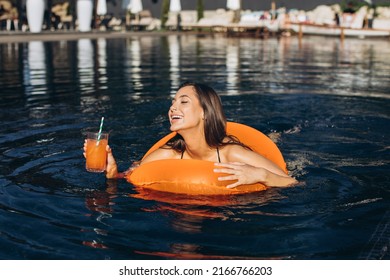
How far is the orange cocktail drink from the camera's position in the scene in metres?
3.88

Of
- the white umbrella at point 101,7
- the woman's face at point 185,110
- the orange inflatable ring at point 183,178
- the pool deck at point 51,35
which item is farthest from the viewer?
the white umbrella at point 101,7

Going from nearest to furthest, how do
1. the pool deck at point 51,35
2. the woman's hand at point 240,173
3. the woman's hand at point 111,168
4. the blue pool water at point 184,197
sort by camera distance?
1. the blue pool water at point 184,197
2. the woman's hand at point 240,173
3. the woman's hand at point 111,168
4. the pool deck at point 51,35

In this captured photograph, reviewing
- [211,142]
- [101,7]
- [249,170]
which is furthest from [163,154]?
[101,7]

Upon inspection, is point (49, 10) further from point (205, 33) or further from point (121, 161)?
point (121, 161)

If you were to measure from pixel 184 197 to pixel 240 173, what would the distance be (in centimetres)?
43

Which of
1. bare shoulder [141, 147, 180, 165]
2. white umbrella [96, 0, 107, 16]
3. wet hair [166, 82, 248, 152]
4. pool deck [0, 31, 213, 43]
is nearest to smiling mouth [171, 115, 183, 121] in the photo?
wet hair [166, 82, 248, 152]

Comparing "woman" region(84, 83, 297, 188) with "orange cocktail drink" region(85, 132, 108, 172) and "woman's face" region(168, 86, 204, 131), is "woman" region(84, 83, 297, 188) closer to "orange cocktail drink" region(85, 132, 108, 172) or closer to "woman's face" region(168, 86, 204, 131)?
"woman's face" region(168, 86, 204, 131)

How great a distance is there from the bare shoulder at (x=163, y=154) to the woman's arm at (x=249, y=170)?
456 mm

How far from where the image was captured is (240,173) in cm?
391

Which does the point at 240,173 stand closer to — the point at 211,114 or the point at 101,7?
the point at 211,114

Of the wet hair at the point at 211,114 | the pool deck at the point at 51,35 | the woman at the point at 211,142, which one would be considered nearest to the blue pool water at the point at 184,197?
the woman at the point at 211,142

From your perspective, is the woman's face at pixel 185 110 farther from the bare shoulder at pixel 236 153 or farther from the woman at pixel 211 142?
the bare shoulder at pixel 236 153

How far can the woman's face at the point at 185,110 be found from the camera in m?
3.79

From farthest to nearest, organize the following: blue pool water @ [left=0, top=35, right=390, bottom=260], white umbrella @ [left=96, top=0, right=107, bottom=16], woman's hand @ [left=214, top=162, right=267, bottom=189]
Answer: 1. white umbrella @ [left=96, top=0, right=107, bottom=16]
2. woman's hand @ [left=214, top=162, right=267, bottom=189]
3. blue pool water @ [left=0, top=35, right=390, bottom=260]
